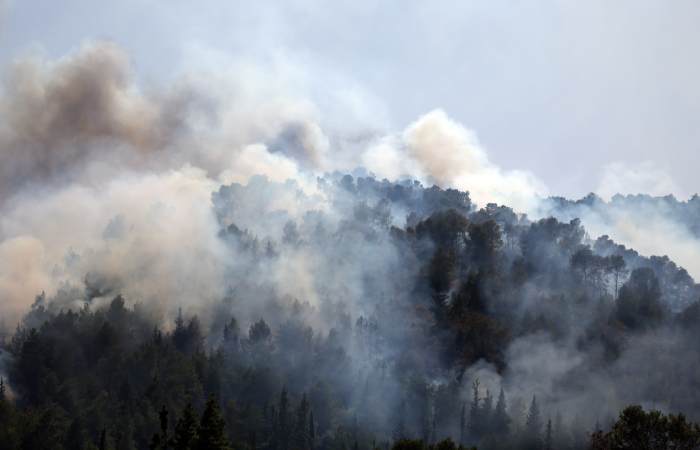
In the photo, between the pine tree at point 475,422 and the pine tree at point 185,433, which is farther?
the pine tree at point 475,422

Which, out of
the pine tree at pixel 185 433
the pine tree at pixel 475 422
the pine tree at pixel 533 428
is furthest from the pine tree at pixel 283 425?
the pine tree at pixel 185 433

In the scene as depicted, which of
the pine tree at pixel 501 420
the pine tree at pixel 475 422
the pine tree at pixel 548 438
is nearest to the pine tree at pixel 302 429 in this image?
the pine tree at pixel 475 422

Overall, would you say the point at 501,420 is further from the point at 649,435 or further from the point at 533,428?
the point at 649,435

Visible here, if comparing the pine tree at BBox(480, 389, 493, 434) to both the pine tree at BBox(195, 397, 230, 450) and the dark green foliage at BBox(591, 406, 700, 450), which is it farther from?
the pine tree at BBox(195, 397, 230, 450)

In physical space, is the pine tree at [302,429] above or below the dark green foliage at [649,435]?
below

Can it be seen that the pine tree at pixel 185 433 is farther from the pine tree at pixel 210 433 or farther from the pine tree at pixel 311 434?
the pine tree at pixel 311 434

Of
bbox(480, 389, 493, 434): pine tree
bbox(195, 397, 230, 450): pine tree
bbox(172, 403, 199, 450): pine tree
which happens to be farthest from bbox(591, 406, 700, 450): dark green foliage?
bbox(480, 389, 493, 434): pine tree

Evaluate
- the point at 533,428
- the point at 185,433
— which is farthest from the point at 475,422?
the point at 185,433

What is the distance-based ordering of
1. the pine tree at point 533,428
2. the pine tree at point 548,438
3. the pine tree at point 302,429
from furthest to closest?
1. the pine tree at point 302,429
2. the pine tree at point 533,428
3. the pine tree at point 548,438

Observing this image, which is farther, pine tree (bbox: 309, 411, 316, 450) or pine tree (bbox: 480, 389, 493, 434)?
pine tree (bbox: 480, 389, 493, 434)

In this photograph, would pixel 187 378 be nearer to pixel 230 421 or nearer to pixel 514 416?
pixel 230 421

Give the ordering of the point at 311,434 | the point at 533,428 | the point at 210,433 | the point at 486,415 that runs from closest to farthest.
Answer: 1. the point at 210,433
2. the point at 533,428
3. the point at 311,434
4. the point at 486,415

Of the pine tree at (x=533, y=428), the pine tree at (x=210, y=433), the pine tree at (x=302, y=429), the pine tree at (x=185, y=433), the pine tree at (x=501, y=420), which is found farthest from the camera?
the pine tree at (x=501, y=420)

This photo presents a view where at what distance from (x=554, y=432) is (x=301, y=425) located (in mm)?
59407
